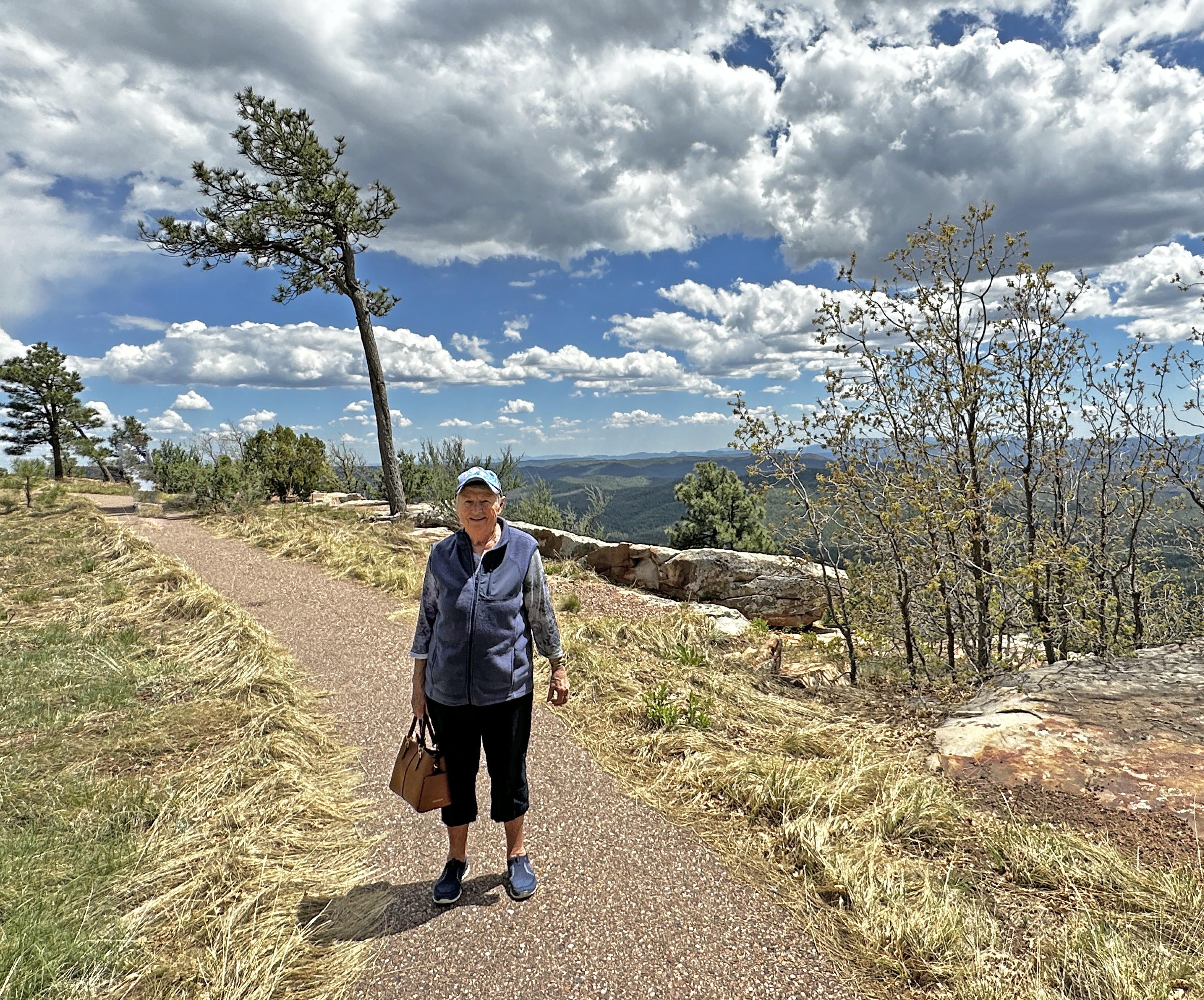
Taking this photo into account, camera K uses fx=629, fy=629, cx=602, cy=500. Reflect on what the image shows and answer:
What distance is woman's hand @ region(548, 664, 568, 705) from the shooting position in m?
2.58

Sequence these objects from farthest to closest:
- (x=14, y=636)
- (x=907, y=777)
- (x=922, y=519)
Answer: (x=14, y=636) < (x=922, y=519) < (x=907, y=777)

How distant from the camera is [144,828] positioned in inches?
112

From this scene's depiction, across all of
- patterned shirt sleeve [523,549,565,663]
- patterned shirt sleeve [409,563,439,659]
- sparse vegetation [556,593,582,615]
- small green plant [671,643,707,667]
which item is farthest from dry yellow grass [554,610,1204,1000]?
sparse vegetation [556,593,582,615]

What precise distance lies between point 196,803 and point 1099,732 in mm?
4631

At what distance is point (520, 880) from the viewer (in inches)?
102

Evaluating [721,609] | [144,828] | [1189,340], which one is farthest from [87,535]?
[1189,340]

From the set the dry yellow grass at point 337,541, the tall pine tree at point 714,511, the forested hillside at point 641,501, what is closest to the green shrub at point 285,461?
the dry yellow grass at point 337,541

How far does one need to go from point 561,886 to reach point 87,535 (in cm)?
1040

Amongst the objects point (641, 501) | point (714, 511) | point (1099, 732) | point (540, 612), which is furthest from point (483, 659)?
point (641, 501)

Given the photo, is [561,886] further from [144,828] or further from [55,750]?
[55,750]

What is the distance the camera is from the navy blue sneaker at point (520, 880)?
256cm

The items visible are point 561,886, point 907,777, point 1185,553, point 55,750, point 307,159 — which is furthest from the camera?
point 307,159

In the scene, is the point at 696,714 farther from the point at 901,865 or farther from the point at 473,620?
the point at 473,620

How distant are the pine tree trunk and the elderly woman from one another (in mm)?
10872
